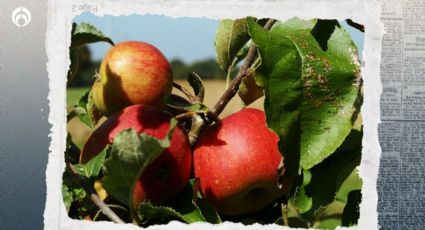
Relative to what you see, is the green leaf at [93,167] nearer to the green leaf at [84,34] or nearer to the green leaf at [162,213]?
the green leaf at [162,213]

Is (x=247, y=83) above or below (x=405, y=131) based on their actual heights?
above

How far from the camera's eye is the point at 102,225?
2.12 feet

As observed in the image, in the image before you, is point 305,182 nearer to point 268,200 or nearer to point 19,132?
point 268,200

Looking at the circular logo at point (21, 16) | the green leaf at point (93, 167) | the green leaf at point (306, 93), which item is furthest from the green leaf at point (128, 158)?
the circular logo at point (21, 16)

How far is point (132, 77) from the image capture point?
71 centimetres

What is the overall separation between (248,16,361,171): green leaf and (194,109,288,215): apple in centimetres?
5

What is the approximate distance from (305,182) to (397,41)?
25cm

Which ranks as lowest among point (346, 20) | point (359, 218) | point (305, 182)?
point (359, 218)

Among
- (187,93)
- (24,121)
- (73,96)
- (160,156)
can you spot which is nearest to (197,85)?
(187,93)

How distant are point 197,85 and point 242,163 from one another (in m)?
0.11

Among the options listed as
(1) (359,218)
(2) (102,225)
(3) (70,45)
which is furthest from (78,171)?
(1) (359,218)

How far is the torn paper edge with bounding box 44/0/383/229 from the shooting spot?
0.70m

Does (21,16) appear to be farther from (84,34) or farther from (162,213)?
(162,213)

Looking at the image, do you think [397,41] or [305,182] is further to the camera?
[397,41]
